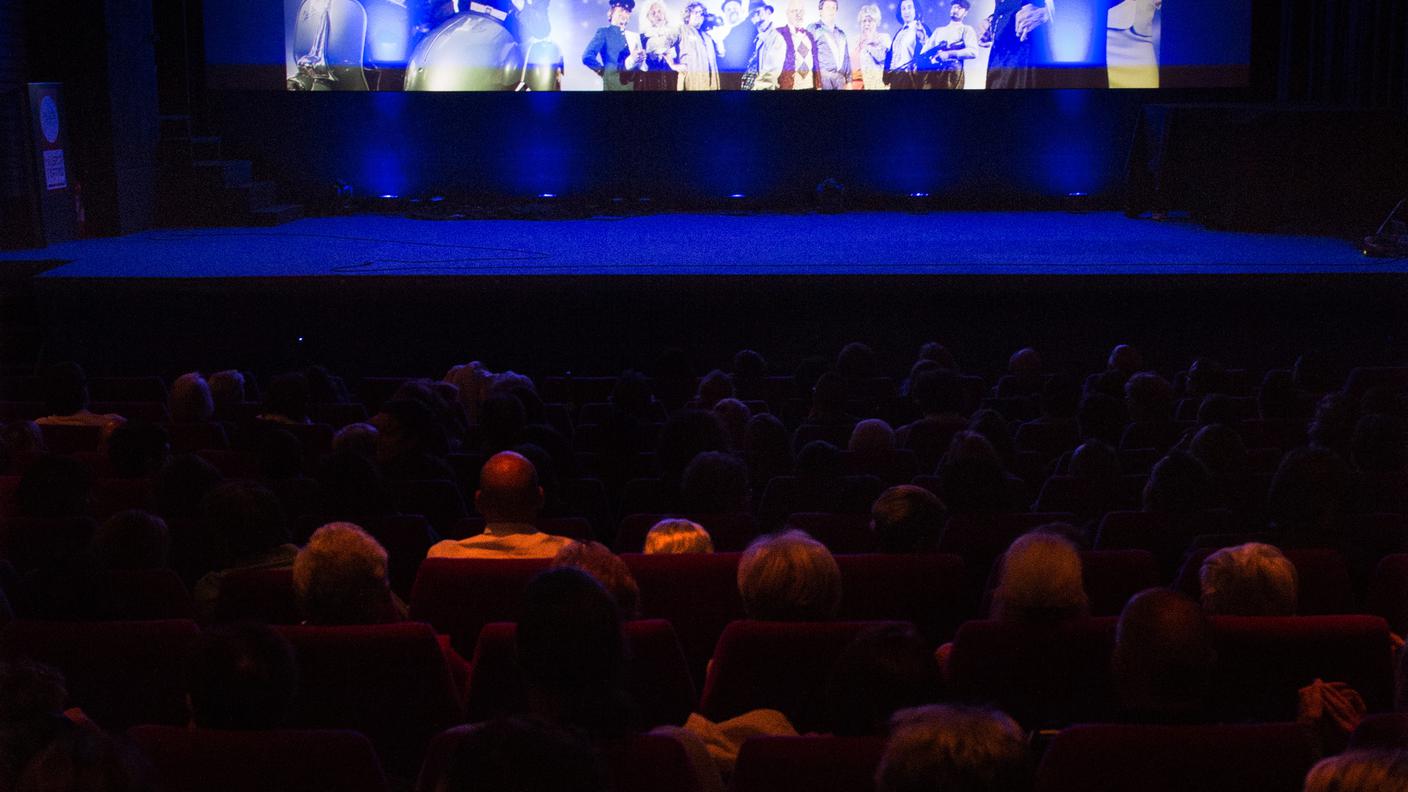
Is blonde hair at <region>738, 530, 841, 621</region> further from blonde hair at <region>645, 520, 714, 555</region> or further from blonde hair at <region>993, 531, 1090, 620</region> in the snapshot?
blonde hair at <region>645, 520, 714, 555</region>

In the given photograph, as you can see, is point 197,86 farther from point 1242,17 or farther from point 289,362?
point 1242,17

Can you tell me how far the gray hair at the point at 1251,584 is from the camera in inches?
120

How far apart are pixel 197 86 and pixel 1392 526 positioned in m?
12.7

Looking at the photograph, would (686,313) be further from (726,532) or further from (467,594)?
(467,594)

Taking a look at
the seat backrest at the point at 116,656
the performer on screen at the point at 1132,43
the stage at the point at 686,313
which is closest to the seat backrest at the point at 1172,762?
the seat backrest at the point at 116,656

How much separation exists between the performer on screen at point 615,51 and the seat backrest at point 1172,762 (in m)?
11.9

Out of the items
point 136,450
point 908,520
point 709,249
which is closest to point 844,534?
point 908,520

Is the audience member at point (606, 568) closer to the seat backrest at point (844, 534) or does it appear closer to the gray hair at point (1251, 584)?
the seat backrest at point (844, 534)

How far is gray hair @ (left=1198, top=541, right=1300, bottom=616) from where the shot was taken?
304 centimetres

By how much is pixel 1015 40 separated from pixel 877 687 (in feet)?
40.1

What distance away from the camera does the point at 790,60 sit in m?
13.5

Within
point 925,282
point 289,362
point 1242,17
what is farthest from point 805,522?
point 1242,17

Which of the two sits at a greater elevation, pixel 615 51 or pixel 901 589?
pixel 615 51

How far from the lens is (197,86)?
1383cm
